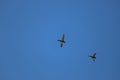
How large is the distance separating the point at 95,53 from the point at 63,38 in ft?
6.74

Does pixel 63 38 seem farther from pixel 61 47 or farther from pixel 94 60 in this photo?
pixel 94 60

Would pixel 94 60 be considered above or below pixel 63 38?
below

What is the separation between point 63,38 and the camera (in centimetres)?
1098

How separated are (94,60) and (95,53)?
477 millimetres

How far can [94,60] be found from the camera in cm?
1136

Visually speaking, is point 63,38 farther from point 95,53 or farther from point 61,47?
point 95,53

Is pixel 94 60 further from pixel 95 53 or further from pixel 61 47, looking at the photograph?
pixel 61 47

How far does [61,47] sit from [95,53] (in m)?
2.01

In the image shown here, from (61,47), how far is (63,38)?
671 mm

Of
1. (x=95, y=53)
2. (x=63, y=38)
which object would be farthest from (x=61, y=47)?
(x=95, y=53)

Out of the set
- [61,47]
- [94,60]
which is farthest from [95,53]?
[61,47]

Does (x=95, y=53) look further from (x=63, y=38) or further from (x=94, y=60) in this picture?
(x=63, y=38)

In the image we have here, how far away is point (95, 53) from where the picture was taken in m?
11.1
